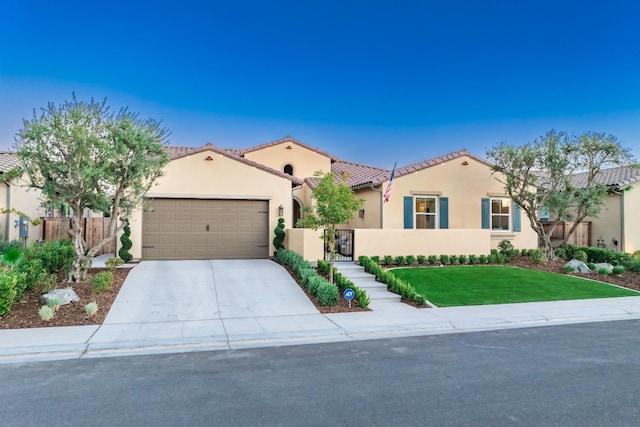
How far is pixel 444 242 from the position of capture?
15.1 m

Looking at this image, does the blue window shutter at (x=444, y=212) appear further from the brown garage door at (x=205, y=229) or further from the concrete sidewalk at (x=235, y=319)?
the brown garage door at (x=205, y=229)

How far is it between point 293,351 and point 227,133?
1879 cm

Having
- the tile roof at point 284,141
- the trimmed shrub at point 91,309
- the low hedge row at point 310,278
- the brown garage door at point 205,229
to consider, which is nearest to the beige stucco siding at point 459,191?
the low hedge row at point 310,278

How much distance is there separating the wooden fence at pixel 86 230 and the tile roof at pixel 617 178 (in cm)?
1997

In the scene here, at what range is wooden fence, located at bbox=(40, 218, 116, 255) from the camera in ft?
51.8

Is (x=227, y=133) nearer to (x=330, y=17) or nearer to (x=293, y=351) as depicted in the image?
(x=330, y=17)

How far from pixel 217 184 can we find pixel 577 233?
16506 mm

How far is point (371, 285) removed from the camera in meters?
11.5

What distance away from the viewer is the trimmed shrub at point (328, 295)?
973cm

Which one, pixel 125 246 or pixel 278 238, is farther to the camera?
pixel 278 238

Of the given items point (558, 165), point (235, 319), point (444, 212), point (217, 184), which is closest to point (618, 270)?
point (558, 165)

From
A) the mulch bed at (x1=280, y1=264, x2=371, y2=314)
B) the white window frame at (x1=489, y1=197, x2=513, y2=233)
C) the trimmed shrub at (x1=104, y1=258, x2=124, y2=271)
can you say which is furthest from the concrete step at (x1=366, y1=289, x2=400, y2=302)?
the white window frame at (x1=489, y1=197, x2=513, y2=233)

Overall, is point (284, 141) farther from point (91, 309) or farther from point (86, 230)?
point (91, 309)

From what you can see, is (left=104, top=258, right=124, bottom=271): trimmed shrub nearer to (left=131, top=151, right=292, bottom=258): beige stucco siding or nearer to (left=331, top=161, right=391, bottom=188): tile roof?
(left=131, top=151, right=292, bottom=258): beige stucco siding
